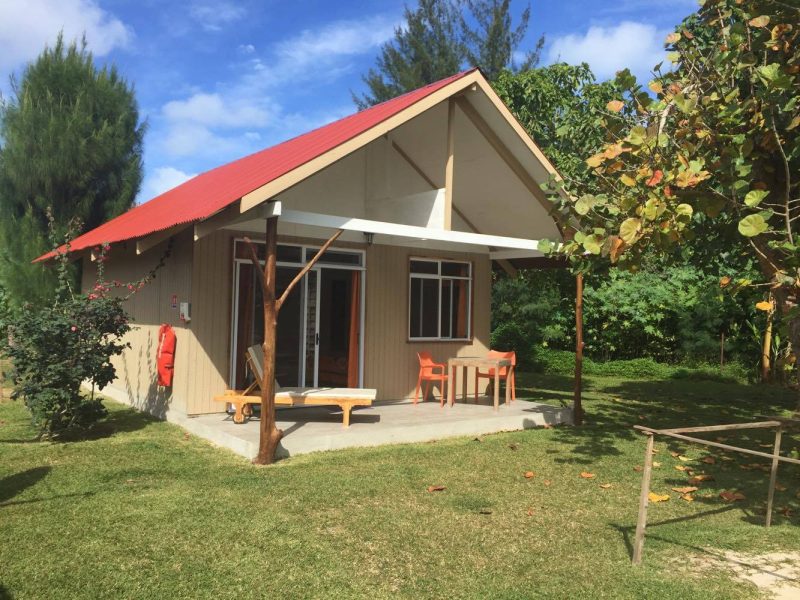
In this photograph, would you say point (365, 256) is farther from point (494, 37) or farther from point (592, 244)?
point (494, 37)

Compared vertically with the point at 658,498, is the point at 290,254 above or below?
above

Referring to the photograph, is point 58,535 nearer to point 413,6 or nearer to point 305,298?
point 305,298

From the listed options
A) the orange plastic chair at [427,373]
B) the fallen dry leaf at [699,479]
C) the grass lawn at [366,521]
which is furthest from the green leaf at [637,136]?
the orange plastic chair at [427,373]

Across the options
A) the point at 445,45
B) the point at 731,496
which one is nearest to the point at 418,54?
the point at 445,45

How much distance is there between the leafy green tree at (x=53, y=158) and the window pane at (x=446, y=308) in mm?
9840

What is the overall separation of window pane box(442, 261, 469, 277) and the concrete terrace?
2.21 m

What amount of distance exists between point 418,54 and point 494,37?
11.3 feet

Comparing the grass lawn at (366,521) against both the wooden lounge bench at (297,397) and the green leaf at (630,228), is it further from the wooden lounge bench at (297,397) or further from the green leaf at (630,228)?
the green leaf at (630,228)

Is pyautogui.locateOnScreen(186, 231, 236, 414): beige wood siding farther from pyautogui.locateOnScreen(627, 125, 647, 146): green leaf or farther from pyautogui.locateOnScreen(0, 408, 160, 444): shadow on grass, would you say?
pyautogui.locateOnScreen(627, 125, 647, 146): green leaf

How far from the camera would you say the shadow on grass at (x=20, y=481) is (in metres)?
5.54

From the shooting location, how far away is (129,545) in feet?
14.4

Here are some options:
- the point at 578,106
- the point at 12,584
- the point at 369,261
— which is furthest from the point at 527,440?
the point at 578,106

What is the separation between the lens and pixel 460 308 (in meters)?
11.3

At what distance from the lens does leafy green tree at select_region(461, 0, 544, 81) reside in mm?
29438
